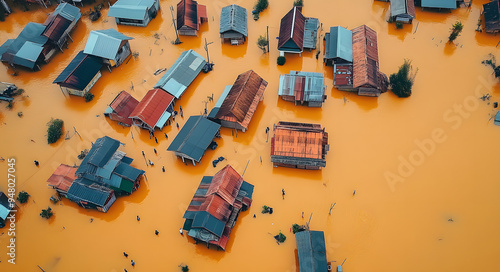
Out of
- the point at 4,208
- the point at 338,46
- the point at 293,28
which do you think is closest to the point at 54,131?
the point at 4,208

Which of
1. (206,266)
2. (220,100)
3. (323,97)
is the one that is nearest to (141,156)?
(220,100)

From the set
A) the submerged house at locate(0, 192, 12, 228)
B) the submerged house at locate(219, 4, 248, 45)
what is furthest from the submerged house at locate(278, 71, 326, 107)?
the submerged house at locate(0, 192, 12, 228)

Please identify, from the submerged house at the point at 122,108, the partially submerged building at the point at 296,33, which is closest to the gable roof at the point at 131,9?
the submerged house at the point at 122,108

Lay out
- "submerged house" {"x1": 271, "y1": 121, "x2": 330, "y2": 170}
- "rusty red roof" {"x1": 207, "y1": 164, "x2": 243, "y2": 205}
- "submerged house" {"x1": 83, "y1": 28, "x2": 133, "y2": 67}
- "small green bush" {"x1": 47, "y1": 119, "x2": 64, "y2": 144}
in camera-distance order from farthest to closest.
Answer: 1. "submerged house" {"x1": 83, "y1": 28, "x2": 133, "y2": 67}
2. "small green bush" {"x1": 47, "y1": 119, "x2": 64, "y2": 144}
3. "submerged house" {"x1": 271, "y1": 121, "x2": 330, "y2": 170}
4. "rusty red roof" {"x1": 207, "y1": 164, "x2": 243, "y2": 205}

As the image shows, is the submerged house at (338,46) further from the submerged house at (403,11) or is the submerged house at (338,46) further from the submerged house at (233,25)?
the submerged house at (233,25)

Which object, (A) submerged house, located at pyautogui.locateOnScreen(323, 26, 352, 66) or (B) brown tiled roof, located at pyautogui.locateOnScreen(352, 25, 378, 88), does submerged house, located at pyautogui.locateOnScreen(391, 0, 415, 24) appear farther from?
(A) submerged house, located at pyautogui.locateOnScreen(323, 26, 352, 66)

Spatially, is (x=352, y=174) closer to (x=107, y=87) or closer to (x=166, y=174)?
(x=166, y=174)
